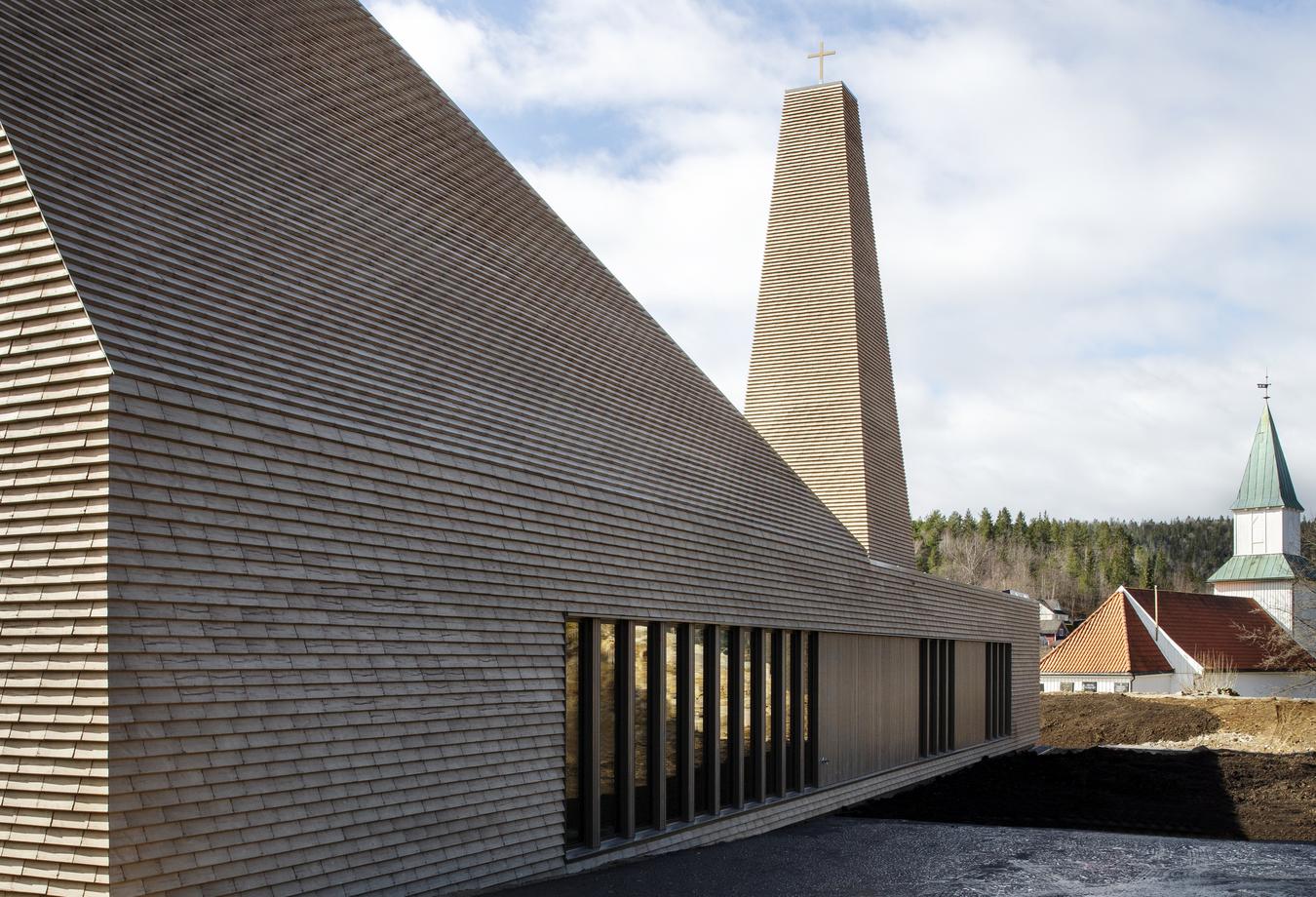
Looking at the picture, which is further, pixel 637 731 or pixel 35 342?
pixel 637 731

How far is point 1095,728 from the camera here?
34.7 meters

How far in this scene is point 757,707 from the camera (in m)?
14.6

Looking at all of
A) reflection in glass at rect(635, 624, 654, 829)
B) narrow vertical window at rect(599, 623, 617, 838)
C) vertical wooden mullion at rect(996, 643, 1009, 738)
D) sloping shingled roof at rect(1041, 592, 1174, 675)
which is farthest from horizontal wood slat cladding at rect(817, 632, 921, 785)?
sloping shingled roof at rect(1041, 592, 1174, 675)

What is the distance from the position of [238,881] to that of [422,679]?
2030 mm

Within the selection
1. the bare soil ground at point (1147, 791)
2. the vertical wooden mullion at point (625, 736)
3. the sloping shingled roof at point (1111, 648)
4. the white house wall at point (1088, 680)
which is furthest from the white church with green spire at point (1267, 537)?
the vertical wooden mullion at point (625, 736)

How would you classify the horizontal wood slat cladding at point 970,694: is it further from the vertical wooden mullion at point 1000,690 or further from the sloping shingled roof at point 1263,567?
the sloping shingled roof at point 1263,567

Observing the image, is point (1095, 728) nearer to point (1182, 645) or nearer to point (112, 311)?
point (1182, 645)

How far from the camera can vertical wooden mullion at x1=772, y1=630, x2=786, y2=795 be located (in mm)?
15203

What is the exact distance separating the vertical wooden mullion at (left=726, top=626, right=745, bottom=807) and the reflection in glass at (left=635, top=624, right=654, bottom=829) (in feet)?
7.12

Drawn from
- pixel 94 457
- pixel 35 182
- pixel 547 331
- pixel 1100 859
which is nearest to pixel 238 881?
pixel 94 457

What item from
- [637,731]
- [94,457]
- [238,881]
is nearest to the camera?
[94,457]

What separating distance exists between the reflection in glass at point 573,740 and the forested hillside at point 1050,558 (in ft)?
308

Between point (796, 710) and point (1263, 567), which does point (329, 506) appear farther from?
point (1263, 567)

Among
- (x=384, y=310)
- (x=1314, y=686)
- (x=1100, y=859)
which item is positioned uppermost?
(x=384, y=310)
